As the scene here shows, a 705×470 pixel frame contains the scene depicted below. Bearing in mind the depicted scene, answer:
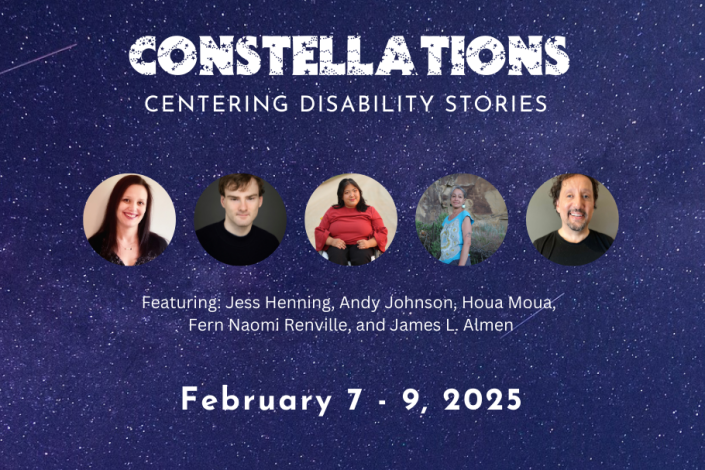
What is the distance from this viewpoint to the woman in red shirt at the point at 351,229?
1.21m

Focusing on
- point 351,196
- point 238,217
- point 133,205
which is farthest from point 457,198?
point 133,205

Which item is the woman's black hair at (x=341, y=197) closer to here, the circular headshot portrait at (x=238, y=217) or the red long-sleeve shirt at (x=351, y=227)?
the red long-sleeve shirt at (x=351, y=227)

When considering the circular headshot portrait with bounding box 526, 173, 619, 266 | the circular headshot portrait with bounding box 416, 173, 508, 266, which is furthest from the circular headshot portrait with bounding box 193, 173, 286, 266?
the circular headshot portrait with bounding box 526, 173, 619, 266

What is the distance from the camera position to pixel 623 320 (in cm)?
121

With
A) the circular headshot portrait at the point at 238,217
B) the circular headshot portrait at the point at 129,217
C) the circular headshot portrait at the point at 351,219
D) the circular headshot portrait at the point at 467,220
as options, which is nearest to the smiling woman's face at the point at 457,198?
the circular headshot portrait at the point at 467,220

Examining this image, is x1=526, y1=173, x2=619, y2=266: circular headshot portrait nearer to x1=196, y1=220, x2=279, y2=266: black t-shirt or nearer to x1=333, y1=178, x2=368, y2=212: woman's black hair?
x1=333, y1=178, x2=368, y2=212: woman's black hair

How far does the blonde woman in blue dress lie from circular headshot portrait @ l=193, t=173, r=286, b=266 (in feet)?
1.13

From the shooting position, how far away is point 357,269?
1219mm

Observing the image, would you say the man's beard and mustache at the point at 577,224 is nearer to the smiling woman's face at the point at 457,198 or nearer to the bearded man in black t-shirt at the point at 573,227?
the bearded man in black t-shirt at the point at 573,227

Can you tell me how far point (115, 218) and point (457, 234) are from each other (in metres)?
0.72

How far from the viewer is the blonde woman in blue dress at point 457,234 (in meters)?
1.22

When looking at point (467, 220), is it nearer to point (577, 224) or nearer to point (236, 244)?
point (577, 224)

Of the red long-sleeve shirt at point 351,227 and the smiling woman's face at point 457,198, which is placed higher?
the smiling woman's face at point 457,198

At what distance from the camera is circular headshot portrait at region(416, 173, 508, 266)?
1218 millimetres
